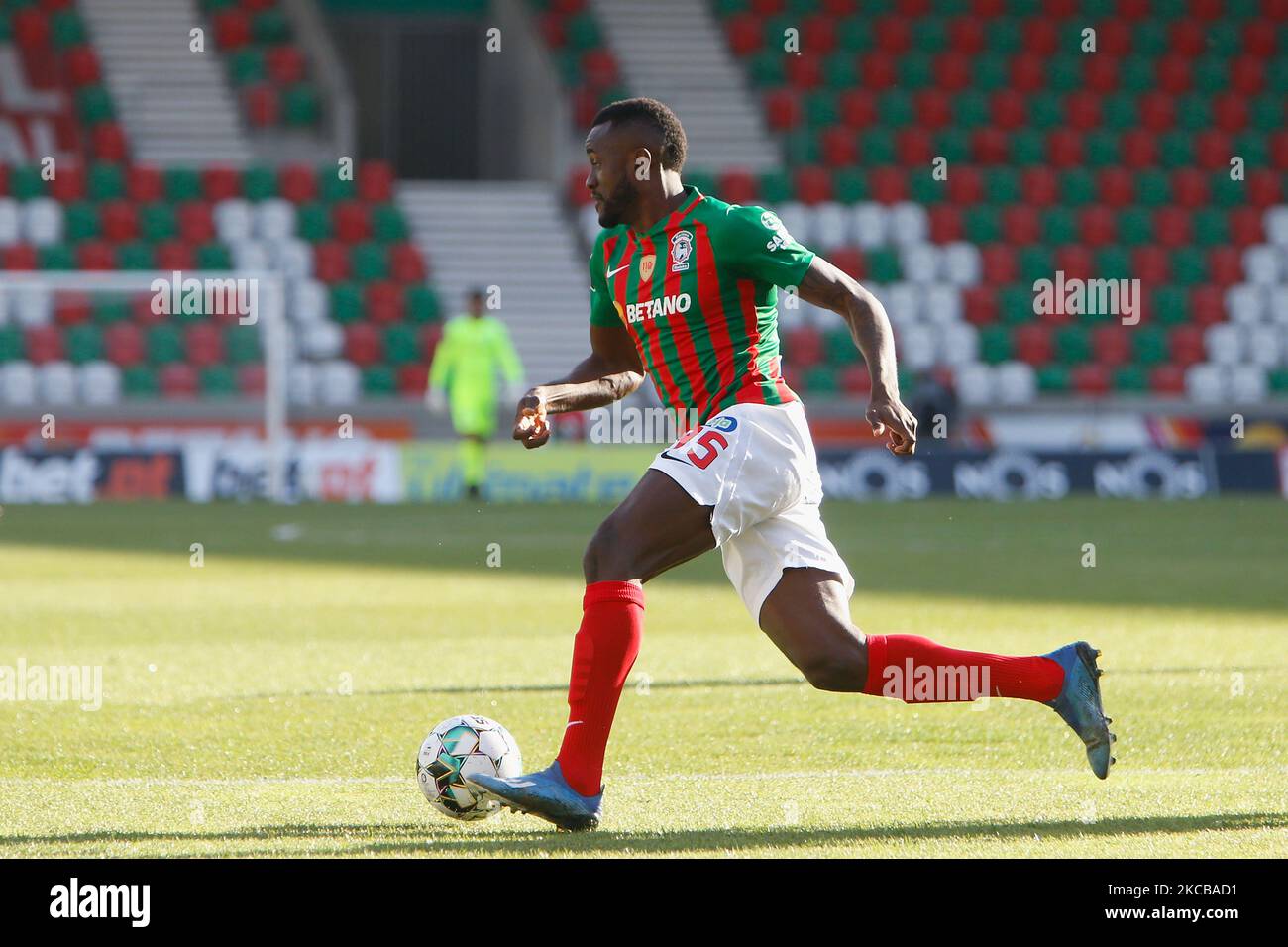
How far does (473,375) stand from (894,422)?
612 inches

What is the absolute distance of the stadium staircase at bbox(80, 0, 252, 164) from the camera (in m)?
25.9

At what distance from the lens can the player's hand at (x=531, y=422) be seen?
525 cm

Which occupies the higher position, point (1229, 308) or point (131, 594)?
point (1229, 308)

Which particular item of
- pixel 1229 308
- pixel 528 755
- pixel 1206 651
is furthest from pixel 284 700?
pixel 1229 308

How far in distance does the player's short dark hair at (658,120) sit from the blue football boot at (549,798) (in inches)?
66.8

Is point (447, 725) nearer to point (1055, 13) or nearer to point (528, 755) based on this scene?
point (528, 755)

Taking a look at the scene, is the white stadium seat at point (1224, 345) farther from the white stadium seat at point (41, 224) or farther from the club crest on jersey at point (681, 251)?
the club crest on jersey at point (681, 251)

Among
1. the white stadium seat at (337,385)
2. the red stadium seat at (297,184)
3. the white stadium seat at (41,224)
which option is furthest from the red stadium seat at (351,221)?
the white stadium seat at (41,224)

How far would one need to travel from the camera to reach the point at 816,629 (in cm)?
524

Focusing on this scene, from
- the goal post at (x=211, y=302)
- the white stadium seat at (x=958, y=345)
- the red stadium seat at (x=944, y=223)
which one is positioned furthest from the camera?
the red stadium seat at (x=944, y=223)

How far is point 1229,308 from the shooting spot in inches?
1067

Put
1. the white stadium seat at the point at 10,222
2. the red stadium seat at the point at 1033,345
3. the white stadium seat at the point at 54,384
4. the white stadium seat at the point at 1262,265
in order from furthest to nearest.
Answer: the white stadium seat at the point at 1262,265, the red stadium seat at the point at 1033,345, the white stadium seat at the point at 10,222, the white stadium seat at the point at 54,384

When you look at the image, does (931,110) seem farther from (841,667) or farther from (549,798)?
(549,798)

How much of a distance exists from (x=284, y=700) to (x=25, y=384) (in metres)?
15.4
